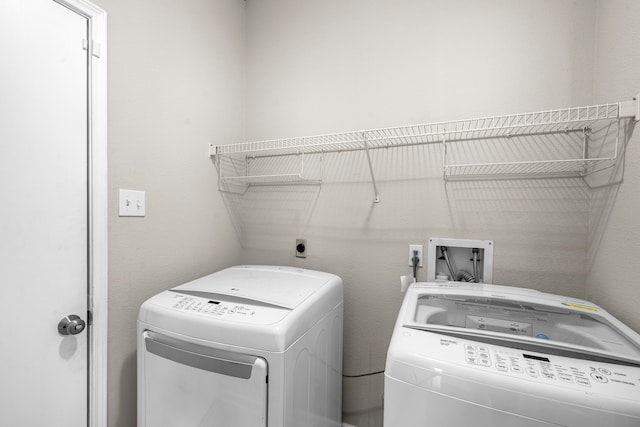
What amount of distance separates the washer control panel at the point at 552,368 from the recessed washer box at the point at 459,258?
2.37 ft

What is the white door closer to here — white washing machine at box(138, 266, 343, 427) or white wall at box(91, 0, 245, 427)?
white wall at box(91, 0, 245, 427)

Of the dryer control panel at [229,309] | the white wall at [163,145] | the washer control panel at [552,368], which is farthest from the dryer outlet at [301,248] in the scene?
the washer control panel at [552,368]

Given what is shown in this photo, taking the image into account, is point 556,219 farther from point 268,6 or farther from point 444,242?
point 268,6

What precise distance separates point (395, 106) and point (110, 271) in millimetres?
1589

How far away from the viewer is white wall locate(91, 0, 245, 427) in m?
1.27

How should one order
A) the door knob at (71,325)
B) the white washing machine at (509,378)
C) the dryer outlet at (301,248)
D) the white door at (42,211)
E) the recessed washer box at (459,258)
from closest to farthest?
the white washing machine at (509,378)
the white door at (42,211)
the door knob at (71,325)
the recessed washer box at (459,258)
the dryer outlet at (301,248)

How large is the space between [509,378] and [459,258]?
888mm

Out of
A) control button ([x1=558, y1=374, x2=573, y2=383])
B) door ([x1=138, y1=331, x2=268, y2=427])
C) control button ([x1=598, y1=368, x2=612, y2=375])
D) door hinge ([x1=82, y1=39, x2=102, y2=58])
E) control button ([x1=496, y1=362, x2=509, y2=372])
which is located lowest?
door ([x1=138, y1=331, x2=268, y2=427])

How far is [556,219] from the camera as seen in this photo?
1322 millimetres

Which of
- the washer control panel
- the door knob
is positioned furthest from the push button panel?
the washer control panel

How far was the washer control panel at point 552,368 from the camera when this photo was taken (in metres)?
0.64

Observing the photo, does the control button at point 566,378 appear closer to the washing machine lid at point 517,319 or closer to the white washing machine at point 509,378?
the white washing machine at point 509,378

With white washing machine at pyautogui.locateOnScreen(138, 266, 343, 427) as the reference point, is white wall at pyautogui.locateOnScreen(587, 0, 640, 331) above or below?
above

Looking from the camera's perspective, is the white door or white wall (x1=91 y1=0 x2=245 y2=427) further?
white wall (x1=91 y1=0 x2=245 y2=427)
